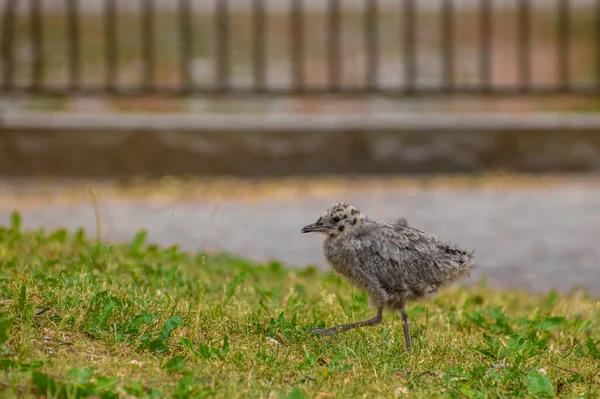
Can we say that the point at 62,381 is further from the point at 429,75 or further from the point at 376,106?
the point at 429,75

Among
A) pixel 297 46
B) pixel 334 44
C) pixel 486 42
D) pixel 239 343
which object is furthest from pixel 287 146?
pixel 239 343

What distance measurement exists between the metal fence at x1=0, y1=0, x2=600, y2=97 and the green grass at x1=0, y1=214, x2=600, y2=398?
5.97m

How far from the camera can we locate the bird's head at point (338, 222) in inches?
209

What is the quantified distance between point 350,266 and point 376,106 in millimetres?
8438

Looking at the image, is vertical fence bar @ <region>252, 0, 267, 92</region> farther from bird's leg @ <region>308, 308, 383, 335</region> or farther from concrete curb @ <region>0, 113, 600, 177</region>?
bird's leg @ <region>308, 308, 383, 335</region>

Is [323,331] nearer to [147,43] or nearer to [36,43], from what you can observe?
[147,43]

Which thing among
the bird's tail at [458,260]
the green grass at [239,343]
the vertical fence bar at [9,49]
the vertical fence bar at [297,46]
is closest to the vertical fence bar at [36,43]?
the vertical fence bar at [9,49]

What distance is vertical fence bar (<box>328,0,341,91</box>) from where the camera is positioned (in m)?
12.0

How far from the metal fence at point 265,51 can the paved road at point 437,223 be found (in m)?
1.52

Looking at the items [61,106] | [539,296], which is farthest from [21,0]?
[539,296]

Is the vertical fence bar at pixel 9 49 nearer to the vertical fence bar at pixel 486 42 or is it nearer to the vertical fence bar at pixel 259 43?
the vertical fence bar at pixel 259 43

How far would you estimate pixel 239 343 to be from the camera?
4.93 metres

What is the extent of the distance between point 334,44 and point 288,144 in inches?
49.9

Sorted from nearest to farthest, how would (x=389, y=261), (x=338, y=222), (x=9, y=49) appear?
1. (x=389, y=261)
2. (x=338, y=222)
3. (x=9, y=49)
